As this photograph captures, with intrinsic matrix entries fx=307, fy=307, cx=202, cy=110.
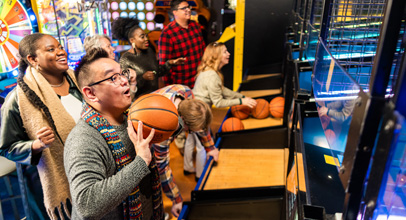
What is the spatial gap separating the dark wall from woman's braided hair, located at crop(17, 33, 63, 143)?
4333 mm

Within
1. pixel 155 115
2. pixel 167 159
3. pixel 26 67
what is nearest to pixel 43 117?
pixel 26 67

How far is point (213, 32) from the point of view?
7.70 meters

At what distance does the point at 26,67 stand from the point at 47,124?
445mm

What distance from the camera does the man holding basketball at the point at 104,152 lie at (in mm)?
1229

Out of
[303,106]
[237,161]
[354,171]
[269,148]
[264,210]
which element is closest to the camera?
A: [354,171]

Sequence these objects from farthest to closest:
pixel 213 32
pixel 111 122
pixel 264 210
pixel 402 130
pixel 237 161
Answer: pixel 213 32 < pixel 237 161 < pixel 264 210 < pixel 111 122 < pixel 402 130

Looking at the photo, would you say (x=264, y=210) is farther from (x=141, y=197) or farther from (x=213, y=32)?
(x=213, y=32)

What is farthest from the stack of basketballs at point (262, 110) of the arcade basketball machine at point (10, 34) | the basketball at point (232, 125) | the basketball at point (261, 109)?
the arcade basketball machine at point (10, 34)

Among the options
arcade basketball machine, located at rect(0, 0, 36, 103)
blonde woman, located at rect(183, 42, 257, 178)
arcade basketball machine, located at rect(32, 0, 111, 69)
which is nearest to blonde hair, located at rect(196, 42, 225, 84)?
blonde woman, located at rect(183, 42, 257, 178)

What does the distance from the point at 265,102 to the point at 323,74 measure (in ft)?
9.43

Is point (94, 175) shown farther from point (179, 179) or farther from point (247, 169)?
point (179, 179)

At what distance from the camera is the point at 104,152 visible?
136cm

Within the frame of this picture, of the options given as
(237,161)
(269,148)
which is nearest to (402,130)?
(237,161)

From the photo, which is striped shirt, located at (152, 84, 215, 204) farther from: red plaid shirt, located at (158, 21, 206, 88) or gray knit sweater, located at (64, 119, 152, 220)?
red plaid shirt, located at (158, 21, 206, 88)
